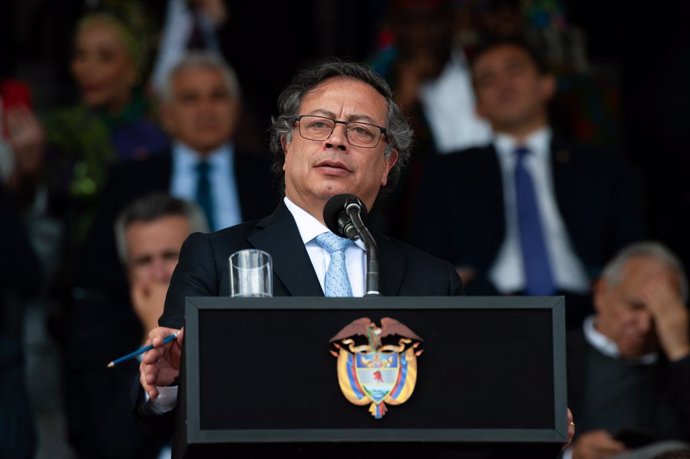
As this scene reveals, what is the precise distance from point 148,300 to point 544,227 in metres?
1.87

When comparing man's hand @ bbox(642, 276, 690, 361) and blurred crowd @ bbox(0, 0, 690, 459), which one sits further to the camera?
man's hand @ bbox(642, 276, 690, 361)

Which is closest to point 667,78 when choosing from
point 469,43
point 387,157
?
point 469,43

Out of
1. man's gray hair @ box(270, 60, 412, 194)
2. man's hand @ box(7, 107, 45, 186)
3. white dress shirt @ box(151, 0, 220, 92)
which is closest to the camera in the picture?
man's gray hair @ box(270, 60, 412, 194)

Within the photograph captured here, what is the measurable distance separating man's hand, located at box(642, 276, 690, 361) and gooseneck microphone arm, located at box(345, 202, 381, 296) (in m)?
2.82

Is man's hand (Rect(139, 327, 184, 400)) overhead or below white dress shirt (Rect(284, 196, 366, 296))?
below

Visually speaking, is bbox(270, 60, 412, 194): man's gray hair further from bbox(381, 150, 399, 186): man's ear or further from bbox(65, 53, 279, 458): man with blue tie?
bbox(65, 53, 279, 458): man with blue tie

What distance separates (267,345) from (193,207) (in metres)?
2.85

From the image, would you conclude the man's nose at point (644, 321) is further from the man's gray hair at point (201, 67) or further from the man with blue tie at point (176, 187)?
the man's gray hair at point (201, 67)

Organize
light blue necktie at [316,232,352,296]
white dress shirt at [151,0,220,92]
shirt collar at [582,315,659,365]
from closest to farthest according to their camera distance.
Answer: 1. light blue necktie at [316,232,352,296]
2. shirt collar at [582,315,659,365]
3. white dress shirt at [151,0,220,92]

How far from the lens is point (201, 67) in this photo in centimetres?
660

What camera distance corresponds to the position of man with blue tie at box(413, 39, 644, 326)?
6.29 meters

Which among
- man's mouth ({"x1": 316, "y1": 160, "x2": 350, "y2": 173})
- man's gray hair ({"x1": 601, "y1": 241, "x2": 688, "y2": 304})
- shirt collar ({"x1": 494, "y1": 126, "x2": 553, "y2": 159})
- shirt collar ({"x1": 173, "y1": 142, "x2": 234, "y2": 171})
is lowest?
man's gray hair ({"x1": 601, "y1": 241, "x2": 688, "y2": 304})

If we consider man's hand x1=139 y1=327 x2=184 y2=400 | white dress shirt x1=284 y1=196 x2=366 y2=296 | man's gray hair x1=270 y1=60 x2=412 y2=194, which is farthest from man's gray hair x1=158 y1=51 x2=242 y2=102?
man's hand x1=139 y1=327 x2=184 y2=400

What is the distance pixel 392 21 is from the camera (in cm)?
740
